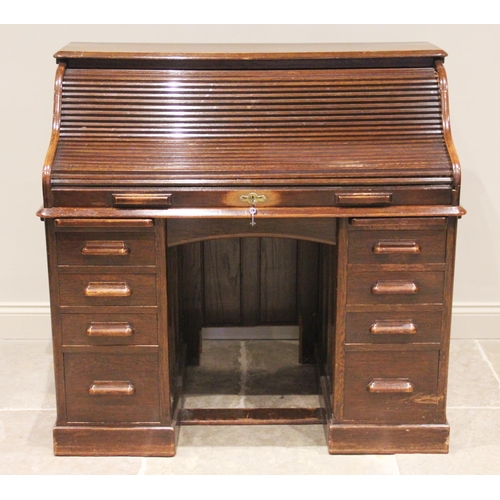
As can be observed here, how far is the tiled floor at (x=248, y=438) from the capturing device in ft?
10.0

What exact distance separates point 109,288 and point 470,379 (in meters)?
1.72

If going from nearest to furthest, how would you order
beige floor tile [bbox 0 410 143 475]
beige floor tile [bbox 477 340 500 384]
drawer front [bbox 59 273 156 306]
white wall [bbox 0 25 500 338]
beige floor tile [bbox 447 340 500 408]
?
1. drawer front [bbox 59 273 156 306]
2. beige floor tile [bbox 0 410 143 475]
3. beige floor tile [bbox 447 340 500 408]
4. white wall [bbox 0 25 500 338]
5. beige floor tile [bbox 477 340 500 384]

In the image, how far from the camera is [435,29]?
3736 mm

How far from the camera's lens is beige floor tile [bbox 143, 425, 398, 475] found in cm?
304

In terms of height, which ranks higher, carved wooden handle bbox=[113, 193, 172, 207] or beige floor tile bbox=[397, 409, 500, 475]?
carved wooden handle bbox=[113, 193, 172, 207]

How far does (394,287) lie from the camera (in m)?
2.95

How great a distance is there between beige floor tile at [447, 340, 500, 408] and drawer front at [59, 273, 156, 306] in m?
1.42

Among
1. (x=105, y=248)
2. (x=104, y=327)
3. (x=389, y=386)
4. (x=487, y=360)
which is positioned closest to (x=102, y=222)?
(x=105, y=248)

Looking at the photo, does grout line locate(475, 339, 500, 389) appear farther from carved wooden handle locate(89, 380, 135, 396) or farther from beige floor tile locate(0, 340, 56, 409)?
beige floor tile locate(0, 340, 56, 409)

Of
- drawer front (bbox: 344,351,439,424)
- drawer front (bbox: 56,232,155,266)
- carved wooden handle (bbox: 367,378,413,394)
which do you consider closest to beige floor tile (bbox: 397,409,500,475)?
drawer front (bbox: 344,351,439,424)

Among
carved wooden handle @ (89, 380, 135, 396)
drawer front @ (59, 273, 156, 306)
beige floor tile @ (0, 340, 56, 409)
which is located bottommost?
beige floor tile @ (0, 340, 56, 409)

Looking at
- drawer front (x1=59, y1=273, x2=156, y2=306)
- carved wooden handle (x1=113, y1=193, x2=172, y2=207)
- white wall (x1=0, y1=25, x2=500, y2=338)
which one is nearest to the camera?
carved wooden handle (x1=113, y1=193, x2=172, y2=207)

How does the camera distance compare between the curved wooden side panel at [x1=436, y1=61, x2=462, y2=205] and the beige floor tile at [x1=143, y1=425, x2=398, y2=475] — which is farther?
the beige floor tile at [x1=143, y1=425, x2=398, y2=475]

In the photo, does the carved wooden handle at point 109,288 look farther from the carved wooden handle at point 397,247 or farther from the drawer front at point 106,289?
the carved wooden handle at point 397,247
